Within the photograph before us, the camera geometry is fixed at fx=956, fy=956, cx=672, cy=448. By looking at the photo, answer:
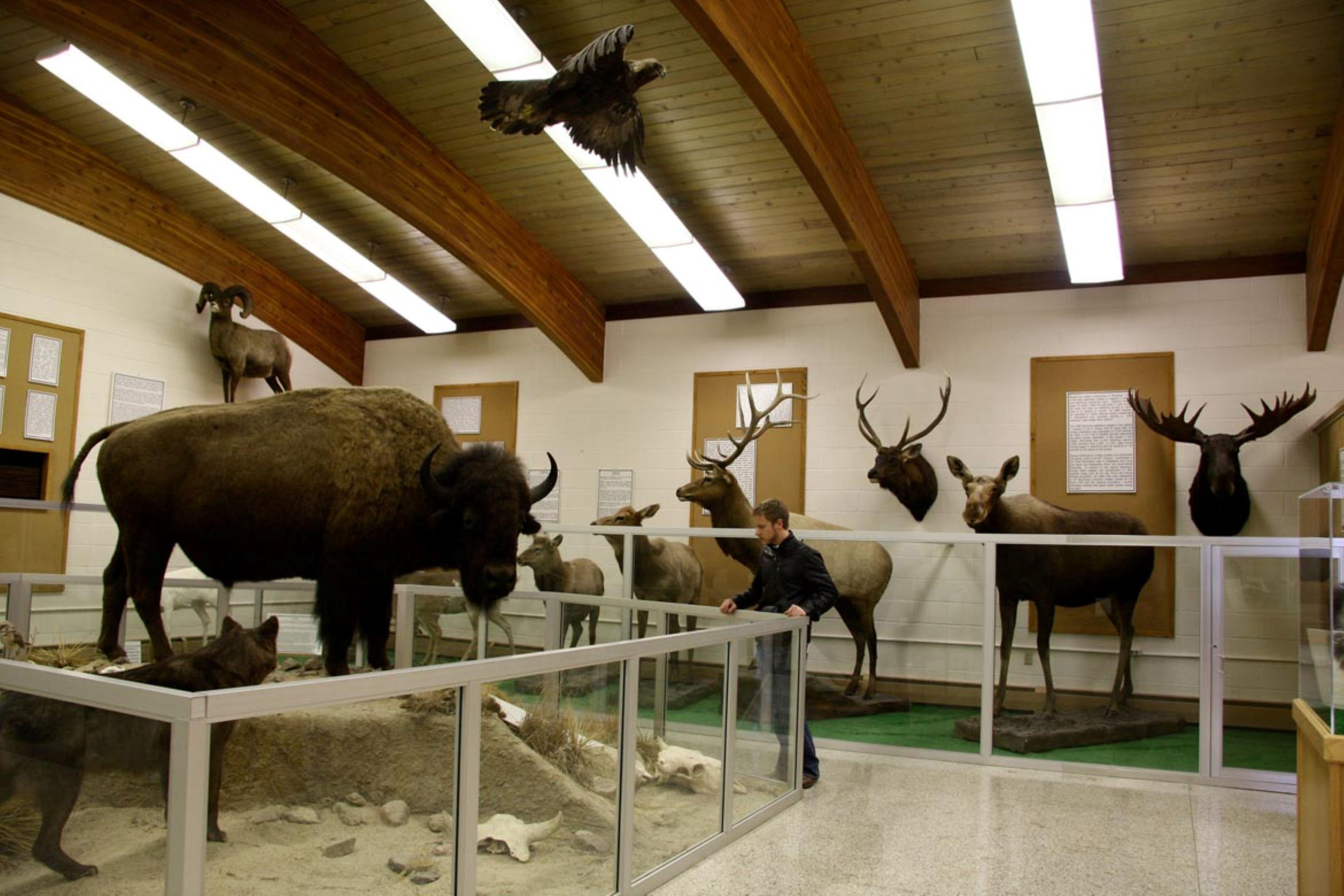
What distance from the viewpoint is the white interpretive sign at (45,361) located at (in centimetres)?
808

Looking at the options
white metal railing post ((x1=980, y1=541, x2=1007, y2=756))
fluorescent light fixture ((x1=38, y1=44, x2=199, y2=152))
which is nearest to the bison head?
white metal railing post ((x1=980, y1=541, x2=1007, y2=756))

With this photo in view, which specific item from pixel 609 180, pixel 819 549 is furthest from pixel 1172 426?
pixel 609 180

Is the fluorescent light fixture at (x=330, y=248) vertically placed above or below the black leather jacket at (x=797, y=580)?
above

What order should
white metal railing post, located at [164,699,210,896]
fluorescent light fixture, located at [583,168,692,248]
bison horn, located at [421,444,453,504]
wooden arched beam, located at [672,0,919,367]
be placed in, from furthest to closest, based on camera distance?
fluorescent light fixture, located at [583,168,692,248] < wooden arched beam, located at [672,0,919,367] < bison horn, located at [421,444,453,504] < white metal railing post, located at [164,699,210,896]

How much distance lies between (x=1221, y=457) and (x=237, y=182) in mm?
8234

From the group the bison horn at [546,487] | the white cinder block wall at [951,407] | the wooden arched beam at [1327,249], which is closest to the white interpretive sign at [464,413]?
the white cinder block wall at [951,407]

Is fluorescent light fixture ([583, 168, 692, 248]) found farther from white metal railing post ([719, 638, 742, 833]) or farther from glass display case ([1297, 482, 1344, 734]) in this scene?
glass display case ([1297, 482, 1344, 734])

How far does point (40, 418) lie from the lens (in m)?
8.12

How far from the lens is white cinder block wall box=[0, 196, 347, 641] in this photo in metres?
7.95

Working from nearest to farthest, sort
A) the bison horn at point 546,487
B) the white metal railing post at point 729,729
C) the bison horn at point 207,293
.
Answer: the white metal railing post at point 729,729 < the bison horn at point 546,487 < the bison horn at point 207,293

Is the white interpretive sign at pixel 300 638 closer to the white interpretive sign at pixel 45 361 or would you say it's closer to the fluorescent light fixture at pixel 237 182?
the white interpretive sign at pixel 45 361

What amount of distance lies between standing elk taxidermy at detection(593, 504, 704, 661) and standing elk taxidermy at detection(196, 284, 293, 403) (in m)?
4.23

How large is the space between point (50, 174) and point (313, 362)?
314 cm

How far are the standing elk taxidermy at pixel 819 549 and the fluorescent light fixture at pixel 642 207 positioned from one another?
1.38 meters
